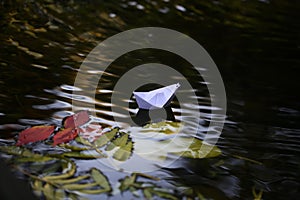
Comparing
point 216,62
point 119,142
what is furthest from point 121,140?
point 216,62

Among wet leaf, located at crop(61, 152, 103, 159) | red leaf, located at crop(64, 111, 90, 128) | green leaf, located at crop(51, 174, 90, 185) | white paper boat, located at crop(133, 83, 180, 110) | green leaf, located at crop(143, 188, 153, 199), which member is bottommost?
green leaf, located at crop(143, 188, 153, 199)

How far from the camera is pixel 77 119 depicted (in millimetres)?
931

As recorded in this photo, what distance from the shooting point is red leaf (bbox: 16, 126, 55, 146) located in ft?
2.72

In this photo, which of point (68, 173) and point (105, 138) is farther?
point (105, 138)

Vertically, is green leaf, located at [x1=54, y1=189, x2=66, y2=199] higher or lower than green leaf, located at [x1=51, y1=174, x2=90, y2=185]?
lower

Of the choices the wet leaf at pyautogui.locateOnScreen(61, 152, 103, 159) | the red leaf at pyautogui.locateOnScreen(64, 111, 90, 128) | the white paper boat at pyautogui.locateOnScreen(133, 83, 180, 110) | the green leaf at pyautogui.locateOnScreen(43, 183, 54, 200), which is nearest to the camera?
the green leaf at pyautogui.locateOnScreen(43, 183, 54, 200)

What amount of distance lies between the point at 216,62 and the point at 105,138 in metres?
0.59

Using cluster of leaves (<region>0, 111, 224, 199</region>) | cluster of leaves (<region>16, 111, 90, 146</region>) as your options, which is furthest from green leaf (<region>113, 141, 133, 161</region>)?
cluster of leaves (<region>16, 111, 90, 146</region>)

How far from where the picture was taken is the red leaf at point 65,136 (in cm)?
85

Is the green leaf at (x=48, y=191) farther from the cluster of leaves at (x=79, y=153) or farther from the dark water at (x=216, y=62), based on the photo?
the dark water at (x=216, y=62)

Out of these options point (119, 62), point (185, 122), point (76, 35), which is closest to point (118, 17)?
point (76, 35)

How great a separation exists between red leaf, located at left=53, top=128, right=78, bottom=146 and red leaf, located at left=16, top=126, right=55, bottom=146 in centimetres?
2

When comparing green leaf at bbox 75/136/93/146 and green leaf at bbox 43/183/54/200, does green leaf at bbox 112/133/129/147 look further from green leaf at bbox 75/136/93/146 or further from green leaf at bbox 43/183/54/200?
green leaf at bbox 43/183/54/200

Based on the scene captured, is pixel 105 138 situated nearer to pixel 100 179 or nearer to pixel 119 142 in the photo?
pixel 119 142
